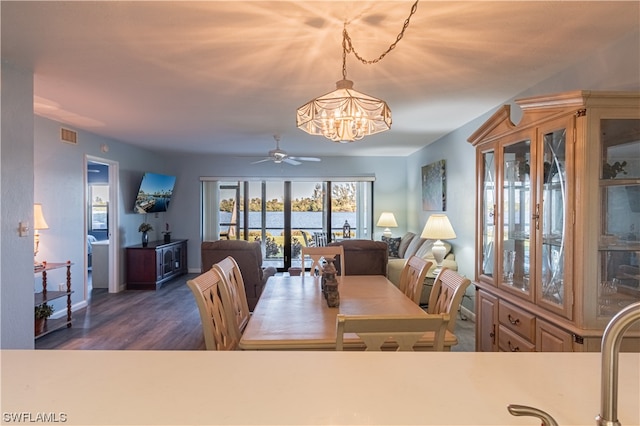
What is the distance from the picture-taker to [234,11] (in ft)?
5.96

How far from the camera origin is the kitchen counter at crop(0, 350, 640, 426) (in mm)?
758

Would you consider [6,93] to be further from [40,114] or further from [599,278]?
[599,278]

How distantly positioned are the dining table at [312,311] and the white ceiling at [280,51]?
1644mm

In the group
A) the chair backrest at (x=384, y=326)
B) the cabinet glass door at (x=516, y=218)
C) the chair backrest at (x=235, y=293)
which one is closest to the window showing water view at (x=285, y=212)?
the chair backrest at (x=235, y=293)

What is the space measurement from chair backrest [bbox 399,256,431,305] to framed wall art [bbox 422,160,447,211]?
258 centimetres

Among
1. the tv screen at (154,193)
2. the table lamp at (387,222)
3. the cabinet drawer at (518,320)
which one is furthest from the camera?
the table lamp at (387,222)

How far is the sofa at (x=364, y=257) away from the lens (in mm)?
3951

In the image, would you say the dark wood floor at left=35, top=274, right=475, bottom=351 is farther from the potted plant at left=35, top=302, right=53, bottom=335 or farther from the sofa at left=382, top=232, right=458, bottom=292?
the sofa at left=382, top=232, right=458, bottom=292

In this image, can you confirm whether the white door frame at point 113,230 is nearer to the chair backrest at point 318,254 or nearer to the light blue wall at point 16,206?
the light blue wall at point 16,206

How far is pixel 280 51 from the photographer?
7.59 ft

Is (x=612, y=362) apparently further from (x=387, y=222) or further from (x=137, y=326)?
(x=387, y=222)

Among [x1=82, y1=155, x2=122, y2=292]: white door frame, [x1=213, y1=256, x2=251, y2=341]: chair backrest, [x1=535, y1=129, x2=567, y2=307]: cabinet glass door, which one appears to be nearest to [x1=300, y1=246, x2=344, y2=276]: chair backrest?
[x1=213, y1=256, x2=251, y2=341]: chair backrest

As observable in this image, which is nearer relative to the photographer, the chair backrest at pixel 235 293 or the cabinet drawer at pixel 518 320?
the cabinet drawer at pixel 518 320

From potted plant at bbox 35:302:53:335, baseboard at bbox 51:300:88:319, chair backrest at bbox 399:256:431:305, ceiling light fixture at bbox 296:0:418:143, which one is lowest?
baseboard at bbox 51:300:88:319
